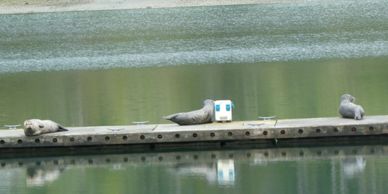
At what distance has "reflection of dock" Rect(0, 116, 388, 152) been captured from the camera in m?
25.9

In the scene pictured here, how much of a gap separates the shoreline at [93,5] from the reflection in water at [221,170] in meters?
64.6

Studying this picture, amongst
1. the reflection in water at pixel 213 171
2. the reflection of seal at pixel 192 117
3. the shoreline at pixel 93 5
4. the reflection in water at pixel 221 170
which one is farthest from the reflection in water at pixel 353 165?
the shoreline at pixel 93 5

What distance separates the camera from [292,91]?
1404 inches

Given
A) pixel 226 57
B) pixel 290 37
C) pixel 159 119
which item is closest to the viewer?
pixel 159 119

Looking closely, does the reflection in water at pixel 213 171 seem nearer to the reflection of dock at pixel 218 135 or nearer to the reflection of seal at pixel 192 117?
the reflection of dock at pixel 218 135

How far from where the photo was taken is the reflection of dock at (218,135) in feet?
84.8

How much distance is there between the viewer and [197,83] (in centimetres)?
3941

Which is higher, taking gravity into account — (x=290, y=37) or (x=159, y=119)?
(x=290, y=37)

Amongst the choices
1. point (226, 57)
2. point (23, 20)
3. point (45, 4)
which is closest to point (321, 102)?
point (226, 57)

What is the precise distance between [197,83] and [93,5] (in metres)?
54.5

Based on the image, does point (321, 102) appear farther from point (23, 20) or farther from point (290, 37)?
point (23, 20)

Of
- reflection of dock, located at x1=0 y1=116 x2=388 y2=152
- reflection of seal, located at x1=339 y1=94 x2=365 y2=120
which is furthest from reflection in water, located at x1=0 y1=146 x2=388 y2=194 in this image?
reflection of seal, located at x1=339 y1=94 x2=365 y2=120

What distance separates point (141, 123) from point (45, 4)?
218ft

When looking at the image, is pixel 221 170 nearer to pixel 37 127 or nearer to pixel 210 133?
pixel 210 133
